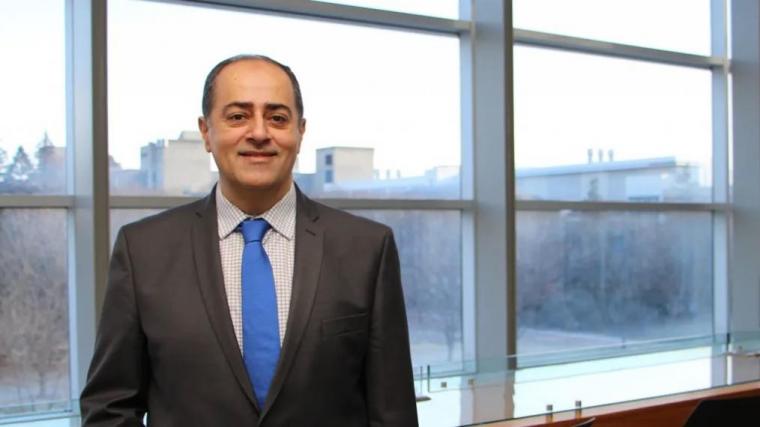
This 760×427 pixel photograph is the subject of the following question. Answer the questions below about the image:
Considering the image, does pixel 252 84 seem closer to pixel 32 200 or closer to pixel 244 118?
pixel 244 118

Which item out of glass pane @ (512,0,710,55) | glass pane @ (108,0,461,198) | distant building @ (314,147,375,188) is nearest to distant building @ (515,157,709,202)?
glass pane @ (108,0,461,198)

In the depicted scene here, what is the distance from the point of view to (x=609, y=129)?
20.3ft

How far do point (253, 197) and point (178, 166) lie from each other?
3.11 metres

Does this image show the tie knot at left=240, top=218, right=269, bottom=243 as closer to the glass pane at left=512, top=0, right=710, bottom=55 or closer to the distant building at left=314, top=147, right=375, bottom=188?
the distant building at left=314, top=147, right=375, bottom=188

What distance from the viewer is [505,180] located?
17.1 ft

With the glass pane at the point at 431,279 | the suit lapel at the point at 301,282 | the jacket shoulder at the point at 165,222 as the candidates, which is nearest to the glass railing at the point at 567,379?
the suit lapel at the point at 301,282

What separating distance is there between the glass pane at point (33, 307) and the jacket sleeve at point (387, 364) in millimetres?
3131

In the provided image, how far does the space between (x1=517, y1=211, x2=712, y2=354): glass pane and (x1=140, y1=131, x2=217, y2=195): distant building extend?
215 cm

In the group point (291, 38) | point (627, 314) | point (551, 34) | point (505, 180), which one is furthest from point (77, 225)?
point (627, 314)

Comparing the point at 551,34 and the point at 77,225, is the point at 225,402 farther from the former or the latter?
the point at 551,34

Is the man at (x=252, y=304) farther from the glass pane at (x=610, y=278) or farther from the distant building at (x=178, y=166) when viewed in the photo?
the glass pane at (x=610, y=278)

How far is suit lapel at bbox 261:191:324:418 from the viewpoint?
1.51 meters

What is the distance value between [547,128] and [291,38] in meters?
1.91

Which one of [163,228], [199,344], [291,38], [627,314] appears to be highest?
[291,38]
